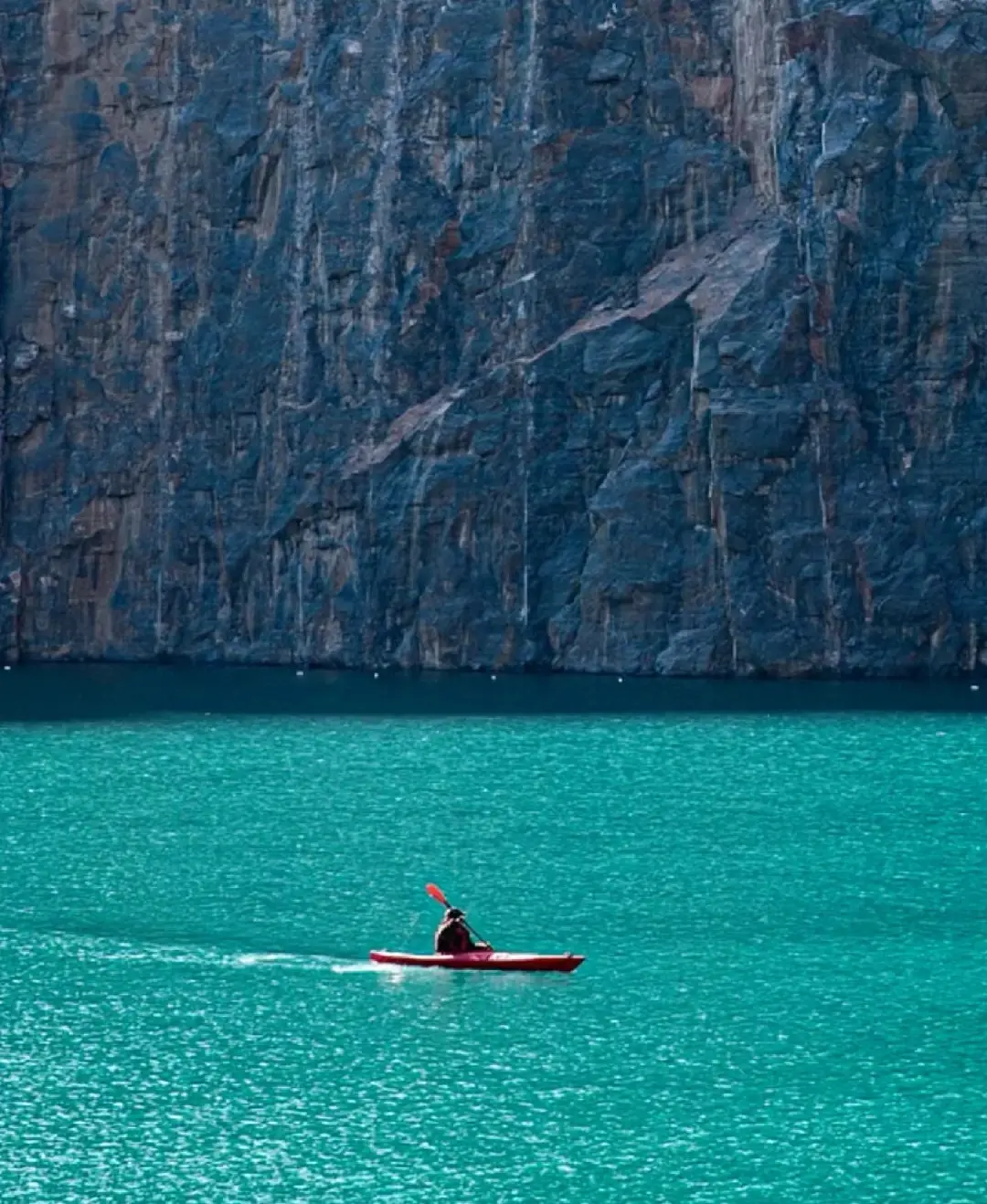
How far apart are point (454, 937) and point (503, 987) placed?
1.74 m

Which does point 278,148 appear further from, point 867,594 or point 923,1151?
point 923,1151

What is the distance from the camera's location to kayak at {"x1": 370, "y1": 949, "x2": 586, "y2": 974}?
44.3 metres

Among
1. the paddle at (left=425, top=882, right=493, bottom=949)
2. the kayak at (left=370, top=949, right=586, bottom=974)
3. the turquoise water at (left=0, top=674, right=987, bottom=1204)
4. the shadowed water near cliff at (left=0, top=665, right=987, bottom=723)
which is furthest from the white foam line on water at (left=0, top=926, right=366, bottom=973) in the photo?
the shadowed water near cliff at (left=0, top=665, right=987, bottom=723)

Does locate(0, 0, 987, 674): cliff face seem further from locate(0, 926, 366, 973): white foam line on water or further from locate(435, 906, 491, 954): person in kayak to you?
locate(435, 906, 491, 954): person in kayak

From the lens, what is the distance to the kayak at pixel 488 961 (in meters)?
44.3

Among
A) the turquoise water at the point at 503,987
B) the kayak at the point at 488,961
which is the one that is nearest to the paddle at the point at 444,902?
the turquoise water at the point at 503,987

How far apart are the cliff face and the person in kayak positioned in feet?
187

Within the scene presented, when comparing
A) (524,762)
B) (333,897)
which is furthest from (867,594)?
(333,897)

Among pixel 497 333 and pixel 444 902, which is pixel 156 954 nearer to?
pixel 444 902

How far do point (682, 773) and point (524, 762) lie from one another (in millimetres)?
5727

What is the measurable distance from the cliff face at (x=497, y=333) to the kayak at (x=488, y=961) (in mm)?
57173

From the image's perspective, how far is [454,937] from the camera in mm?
45031

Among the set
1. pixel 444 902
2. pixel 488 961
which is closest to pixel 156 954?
pixel 444 902

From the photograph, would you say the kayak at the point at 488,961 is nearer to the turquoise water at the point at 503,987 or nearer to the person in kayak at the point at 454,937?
the person in kayak at the point at 454,937
